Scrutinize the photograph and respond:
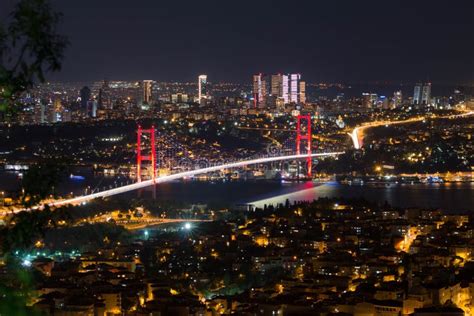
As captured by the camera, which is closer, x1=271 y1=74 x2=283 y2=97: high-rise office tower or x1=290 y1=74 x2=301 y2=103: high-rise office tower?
x1=271 y1=74 x2=283 y2=97: high-rise office tower

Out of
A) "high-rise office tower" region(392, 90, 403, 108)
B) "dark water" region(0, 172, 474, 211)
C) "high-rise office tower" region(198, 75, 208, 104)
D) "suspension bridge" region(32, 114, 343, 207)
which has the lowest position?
"dark water" region(0, 172, 474, 211)

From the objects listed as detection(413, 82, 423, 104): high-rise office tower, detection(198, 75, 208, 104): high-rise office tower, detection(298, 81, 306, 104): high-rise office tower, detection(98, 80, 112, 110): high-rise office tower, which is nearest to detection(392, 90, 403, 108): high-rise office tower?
detection(413, 82, 423, 104): high-rise office tower

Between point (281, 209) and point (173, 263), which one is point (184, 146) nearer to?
point (281, 209)

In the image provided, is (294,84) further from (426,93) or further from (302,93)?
(426,93)

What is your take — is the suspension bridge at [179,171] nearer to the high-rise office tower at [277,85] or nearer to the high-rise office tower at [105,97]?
the high-rise office tower at [105,97]

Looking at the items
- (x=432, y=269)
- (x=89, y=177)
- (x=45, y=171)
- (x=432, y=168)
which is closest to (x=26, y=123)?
(x=89, y=177)

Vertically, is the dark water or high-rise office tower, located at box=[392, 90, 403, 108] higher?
high-rise office tower, located at box=[392, 90, 403, 108]

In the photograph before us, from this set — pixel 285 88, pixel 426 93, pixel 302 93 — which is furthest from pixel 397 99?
pixel 285 88

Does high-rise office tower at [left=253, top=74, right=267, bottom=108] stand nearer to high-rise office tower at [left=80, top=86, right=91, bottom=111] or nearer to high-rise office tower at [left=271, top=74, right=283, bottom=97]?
high-rise office tower at [left=271, top=74, right=283, bottom=97]
